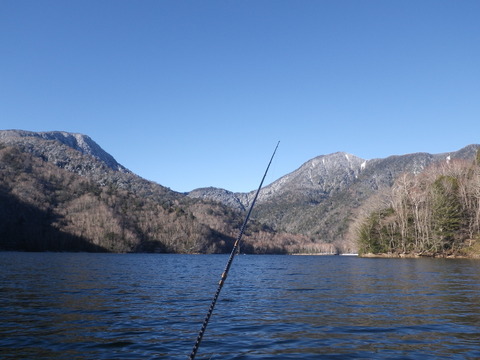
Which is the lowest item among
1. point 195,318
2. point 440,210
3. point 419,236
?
point 195,318

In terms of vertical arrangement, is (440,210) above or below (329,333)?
above

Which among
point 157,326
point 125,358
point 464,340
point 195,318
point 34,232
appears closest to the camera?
point 125,358

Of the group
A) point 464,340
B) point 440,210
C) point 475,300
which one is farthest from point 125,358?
point 440,210

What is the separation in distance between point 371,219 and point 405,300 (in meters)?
88.0

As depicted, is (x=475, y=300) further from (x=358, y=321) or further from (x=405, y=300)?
(x=358, y=321)

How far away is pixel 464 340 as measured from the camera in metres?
12.6

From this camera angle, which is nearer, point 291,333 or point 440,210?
point 291,333

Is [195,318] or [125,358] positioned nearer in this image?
[125,358]

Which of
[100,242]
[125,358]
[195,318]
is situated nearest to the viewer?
[125,358]

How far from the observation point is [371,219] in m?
106

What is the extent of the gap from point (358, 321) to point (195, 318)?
7.10 metres

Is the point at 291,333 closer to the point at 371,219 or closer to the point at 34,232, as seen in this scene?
the point at 371,219

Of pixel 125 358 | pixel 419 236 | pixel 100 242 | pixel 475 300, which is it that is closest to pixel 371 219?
pixel 419 236

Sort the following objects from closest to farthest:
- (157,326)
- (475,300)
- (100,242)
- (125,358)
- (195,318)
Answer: (125,358) < (157,326) < (195,318) < (475,300) < (100,242)
